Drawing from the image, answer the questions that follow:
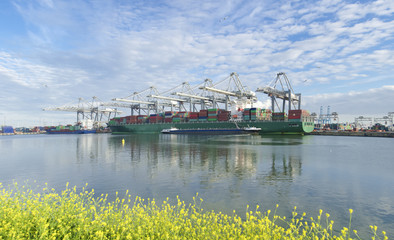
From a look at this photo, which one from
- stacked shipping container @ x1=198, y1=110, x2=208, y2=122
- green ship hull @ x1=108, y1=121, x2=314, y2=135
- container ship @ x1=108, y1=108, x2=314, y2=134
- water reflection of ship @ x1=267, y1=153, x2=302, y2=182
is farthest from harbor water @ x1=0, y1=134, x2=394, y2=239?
stacked shipping container @ x1=198, y1=110, x2=208, y2=122

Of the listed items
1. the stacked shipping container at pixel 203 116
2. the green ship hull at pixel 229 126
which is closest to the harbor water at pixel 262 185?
the green ship hull at pixel 229 126

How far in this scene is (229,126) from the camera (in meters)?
107

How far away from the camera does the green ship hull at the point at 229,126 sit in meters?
91.2

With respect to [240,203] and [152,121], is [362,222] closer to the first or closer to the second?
[240,203]

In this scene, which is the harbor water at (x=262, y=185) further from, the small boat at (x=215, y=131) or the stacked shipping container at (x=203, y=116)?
the stacked shipping container at (x=203, y=116)

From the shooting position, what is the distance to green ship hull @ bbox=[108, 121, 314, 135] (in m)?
91.2

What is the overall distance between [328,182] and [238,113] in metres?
93.2

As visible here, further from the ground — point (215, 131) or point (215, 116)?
point (215, 116)

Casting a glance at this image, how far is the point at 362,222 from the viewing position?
34.8 feet

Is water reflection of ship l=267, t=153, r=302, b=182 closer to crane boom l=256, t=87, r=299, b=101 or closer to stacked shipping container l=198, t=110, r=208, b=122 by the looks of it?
crane boom l=256, t=87, r=299, b=101

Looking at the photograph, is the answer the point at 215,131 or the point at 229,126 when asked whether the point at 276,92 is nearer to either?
the point at 229,126

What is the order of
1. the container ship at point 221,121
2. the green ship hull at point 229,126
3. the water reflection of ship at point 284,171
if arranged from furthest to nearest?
the container ship at point 221,121 → the green ship hull at point 229,126 → the water reflection of ship at point 284,171

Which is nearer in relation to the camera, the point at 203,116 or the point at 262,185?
the point at 262,185

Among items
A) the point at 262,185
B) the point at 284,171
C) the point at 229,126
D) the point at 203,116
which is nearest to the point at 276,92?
the point at 229,126
